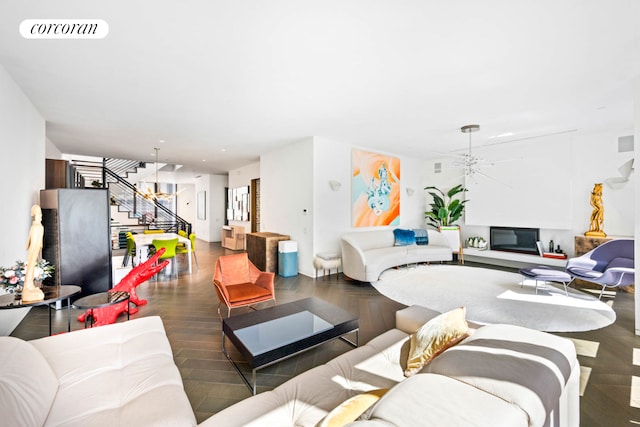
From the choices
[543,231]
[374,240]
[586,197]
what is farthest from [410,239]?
[586,197]

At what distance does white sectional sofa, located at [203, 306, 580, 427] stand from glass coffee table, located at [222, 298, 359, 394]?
0.46 metres

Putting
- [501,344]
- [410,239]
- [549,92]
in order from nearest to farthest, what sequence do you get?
[501,344] → [549,92] → [410,239]

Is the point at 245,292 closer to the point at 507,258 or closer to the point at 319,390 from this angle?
the point at 319,390

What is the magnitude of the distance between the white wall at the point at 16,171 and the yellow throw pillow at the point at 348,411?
12.2 ft

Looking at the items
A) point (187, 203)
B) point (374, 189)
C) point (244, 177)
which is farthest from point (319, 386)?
point (187, 203)

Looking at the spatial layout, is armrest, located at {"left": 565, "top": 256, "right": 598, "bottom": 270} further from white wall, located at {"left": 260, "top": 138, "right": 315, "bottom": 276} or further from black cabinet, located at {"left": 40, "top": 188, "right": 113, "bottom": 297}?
black cabinet, located at {"left": 40, "top": 188, "right": 113, "bottom": 297}

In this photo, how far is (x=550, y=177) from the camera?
19.0 feet

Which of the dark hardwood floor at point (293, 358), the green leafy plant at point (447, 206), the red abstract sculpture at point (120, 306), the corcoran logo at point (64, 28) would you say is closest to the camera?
the dark hardwood floor at point (293, 358)

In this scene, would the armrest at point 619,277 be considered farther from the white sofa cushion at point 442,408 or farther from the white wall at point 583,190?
the white sofa cushion at point 442,408

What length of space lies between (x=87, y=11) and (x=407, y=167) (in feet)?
23.1

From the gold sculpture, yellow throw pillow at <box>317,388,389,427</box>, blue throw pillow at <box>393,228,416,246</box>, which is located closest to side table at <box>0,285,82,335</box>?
the gold sculpture

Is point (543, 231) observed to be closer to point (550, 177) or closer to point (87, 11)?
point (550, 177)

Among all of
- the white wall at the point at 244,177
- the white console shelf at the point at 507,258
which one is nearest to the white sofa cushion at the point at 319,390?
the white console shelf at the point at 507,258

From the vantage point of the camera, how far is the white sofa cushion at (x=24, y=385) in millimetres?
1125
